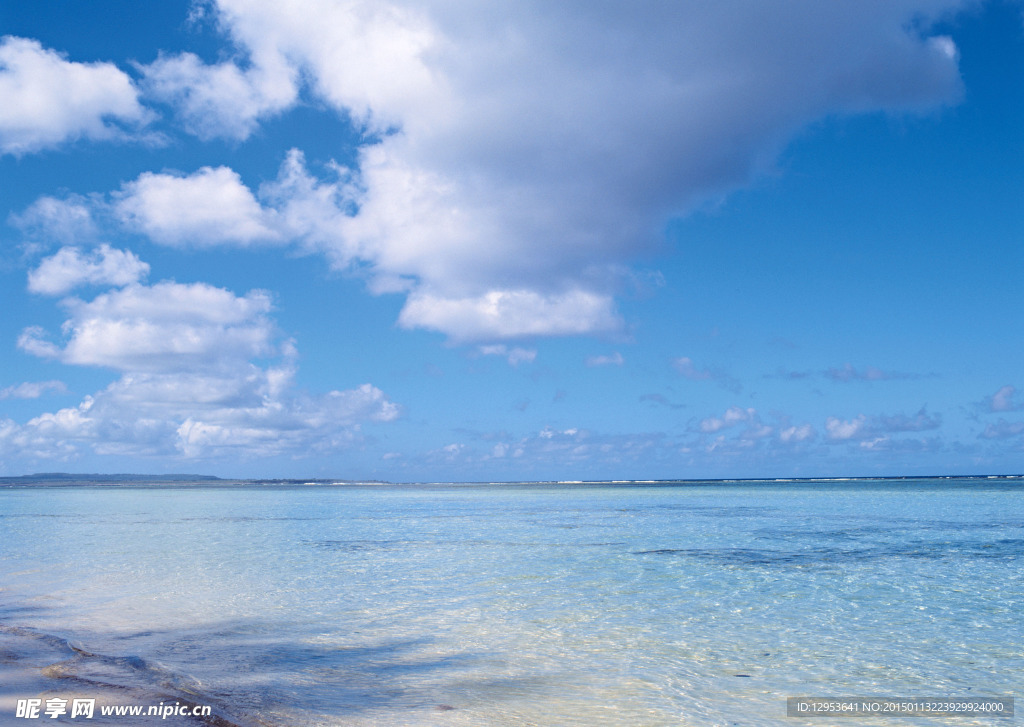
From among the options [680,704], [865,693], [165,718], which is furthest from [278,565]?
[865,693]

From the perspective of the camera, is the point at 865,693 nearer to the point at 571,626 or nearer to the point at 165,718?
the point at 571,626

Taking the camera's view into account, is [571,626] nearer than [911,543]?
Yes

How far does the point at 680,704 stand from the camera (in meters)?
9.02

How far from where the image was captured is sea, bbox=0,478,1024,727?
8.78 metres

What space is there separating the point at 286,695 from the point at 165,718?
1.69m

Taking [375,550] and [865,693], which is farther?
[375,550]

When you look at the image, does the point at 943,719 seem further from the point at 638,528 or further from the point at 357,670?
the point at 638,528

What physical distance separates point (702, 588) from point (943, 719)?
855cm

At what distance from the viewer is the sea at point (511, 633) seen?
8.78 m

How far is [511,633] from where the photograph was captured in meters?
12.8

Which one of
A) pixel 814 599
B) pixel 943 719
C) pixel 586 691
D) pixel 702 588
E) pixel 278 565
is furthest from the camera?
pixel 278 565

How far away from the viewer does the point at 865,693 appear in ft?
31.3

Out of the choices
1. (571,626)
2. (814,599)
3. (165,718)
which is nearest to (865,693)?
(571,626)

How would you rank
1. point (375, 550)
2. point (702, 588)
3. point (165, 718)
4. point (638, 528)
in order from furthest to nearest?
point (638, 528)
point (375, 550)
point (702, 588)
point (165, 718)
